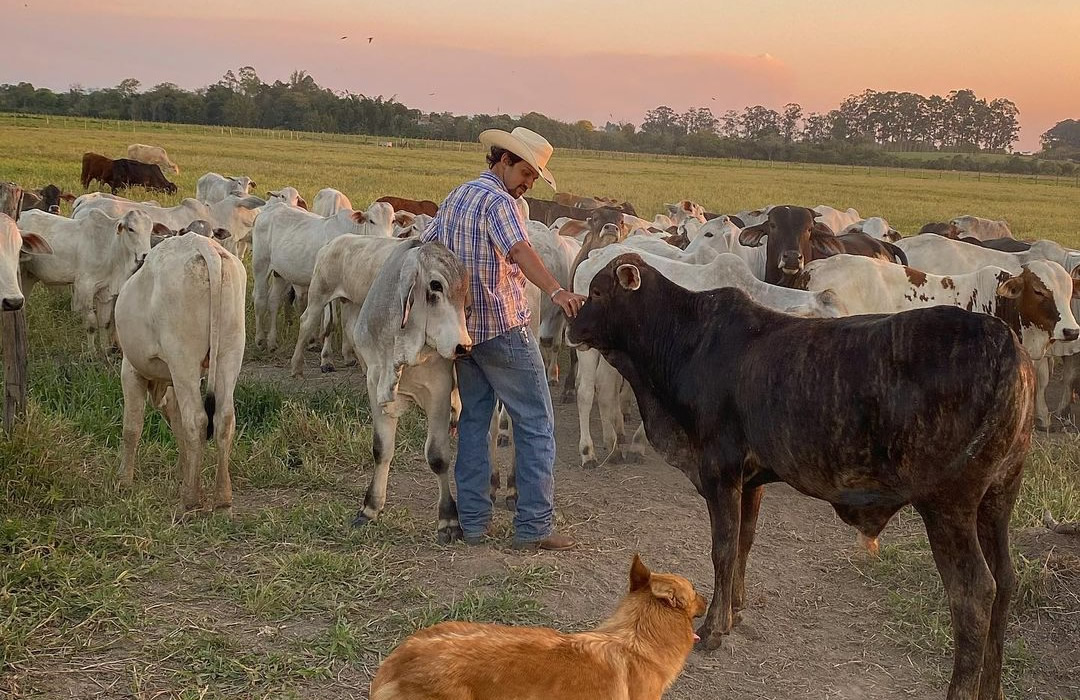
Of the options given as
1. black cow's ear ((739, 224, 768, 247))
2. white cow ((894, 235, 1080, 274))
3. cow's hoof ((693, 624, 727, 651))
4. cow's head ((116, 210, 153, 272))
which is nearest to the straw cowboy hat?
cow's hoof ((693, 624, 727, 651))

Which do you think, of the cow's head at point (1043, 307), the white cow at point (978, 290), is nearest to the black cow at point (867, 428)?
the white cow at point (978, 290)

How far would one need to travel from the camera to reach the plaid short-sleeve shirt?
5.49 m

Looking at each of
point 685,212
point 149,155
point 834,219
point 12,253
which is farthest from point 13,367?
point 149,155

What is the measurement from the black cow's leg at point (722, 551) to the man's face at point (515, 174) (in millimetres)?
1942

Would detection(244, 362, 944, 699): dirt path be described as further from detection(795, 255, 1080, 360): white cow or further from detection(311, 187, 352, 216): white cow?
detection(311, 187, 352, 216): white cow

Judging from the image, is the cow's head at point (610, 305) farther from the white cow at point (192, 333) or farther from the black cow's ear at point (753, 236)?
the black cow's ear at point (753, 236)

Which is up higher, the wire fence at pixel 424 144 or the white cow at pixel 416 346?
the wire fence at pixel 424 144

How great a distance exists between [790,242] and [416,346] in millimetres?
5425

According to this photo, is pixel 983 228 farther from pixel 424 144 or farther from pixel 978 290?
pixel 424 144

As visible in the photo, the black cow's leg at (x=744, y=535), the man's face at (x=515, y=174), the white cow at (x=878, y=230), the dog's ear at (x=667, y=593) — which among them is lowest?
the black cow's leg at (x=744, y=535)

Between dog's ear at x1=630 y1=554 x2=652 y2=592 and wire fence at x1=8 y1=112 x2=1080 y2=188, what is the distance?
58.9 m

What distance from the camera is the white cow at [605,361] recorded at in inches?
306

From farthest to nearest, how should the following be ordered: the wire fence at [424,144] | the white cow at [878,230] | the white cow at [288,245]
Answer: the wire fence at [424,144] < the white cow at [878,230] < the white cow at [288,245]

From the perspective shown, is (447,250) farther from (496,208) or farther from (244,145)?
(244,145)
